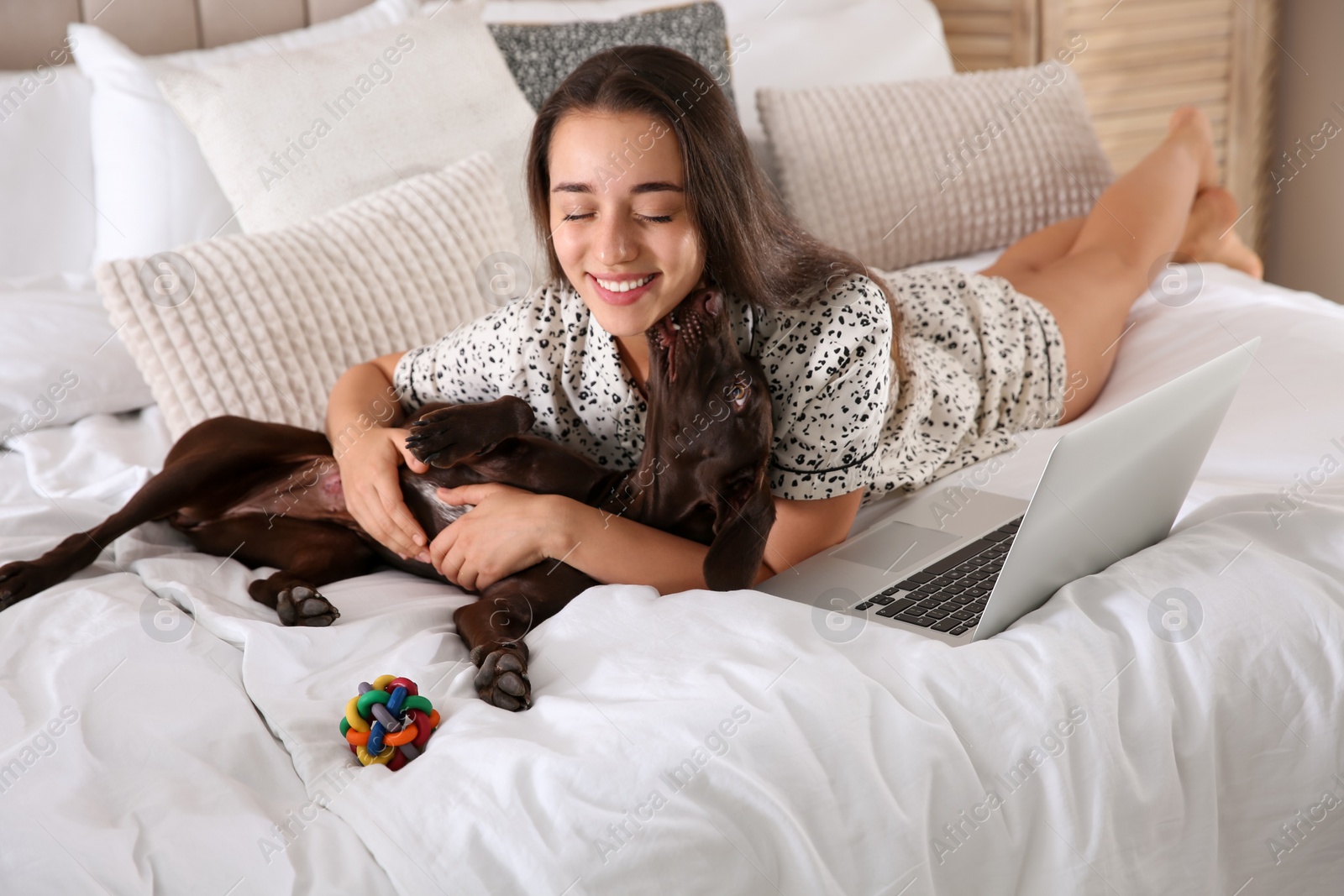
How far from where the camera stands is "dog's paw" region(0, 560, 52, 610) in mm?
1168

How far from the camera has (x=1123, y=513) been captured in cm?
112

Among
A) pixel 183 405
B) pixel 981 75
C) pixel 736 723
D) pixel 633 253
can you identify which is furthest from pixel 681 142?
pixel 981 75

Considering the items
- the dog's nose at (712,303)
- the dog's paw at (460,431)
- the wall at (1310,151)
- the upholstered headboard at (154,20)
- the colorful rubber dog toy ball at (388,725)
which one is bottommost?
the wall at (1310,151)

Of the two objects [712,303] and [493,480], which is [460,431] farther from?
[712,303]

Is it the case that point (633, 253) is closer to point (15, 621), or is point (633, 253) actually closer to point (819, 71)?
point (15, 621)

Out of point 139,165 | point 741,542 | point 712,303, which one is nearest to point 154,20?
point 139,165

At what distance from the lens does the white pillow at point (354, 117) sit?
186 cm

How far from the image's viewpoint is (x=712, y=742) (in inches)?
34.5

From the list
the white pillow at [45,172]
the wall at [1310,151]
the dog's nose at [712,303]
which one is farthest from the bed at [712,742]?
the wall at [1310,151]

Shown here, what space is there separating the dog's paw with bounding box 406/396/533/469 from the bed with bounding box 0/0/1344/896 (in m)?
0.17

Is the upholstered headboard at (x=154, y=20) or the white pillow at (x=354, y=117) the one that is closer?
the white pillow at (x=354, y=117)

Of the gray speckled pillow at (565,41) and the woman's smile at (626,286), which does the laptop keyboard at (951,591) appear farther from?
the gray speckled pillow at (565,41)

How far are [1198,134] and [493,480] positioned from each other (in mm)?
1701

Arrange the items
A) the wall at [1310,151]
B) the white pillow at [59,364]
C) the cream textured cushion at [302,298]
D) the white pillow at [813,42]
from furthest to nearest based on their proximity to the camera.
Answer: the wall at [1310,151]
the white pillow at [813,42]
the white pillow at [59,364]
the cream textured cushion at [302,298]
